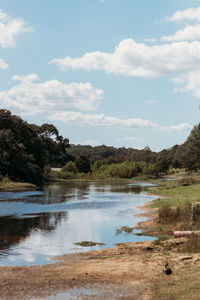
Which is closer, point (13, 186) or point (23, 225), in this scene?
point (23, 225)

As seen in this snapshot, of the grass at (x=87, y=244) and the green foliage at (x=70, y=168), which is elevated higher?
the green foliage at (x=70, y=168)

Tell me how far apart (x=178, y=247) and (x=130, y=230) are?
25.4ft

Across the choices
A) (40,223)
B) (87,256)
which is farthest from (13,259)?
(40,223)

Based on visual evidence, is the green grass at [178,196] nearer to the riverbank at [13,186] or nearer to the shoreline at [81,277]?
the shoreline at [81,277]

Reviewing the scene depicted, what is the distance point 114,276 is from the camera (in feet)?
41.9

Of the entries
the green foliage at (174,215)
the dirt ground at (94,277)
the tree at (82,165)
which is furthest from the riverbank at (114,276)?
the tree at (82,165)

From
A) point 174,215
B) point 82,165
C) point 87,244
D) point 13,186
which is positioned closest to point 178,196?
point 174,215

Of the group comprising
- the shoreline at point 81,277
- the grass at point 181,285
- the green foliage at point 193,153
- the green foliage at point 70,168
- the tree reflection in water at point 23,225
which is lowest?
the tree reflection in water at point 23,225

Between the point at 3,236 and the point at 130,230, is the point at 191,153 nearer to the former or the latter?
the point at 130,230

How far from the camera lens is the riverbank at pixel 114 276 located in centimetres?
1080

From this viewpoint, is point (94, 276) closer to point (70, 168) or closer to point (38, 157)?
point (38, 157)

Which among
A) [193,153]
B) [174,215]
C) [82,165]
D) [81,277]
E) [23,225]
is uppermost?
[193,153]

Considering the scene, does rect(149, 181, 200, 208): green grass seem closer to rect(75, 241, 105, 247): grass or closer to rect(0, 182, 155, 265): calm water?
rect(0, 182, 155, 265): calm water

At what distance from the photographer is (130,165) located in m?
124
